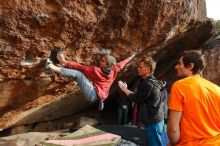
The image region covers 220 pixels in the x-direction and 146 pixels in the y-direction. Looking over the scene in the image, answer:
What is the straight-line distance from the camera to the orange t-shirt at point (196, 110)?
3.48 metres

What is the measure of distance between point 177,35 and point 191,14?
717 millimetres

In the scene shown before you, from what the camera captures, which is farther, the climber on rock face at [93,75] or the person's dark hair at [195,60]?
the climber on rock face at [93,75]

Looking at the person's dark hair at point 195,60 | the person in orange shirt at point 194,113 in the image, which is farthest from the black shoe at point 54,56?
the person in orange shirt at point 194,113

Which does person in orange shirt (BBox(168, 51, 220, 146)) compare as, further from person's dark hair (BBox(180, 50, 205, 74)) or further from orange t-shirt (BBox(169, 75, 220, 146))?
person's dark hair (BBox(180, 50, 205, 74))

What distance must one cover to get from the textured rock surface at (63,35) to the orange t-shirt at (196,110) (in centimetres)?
318

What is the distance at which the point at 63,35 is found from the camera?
6504 millimetres

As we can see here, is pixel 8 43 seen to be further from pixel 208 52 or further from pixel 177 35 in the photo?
pixel 208 52

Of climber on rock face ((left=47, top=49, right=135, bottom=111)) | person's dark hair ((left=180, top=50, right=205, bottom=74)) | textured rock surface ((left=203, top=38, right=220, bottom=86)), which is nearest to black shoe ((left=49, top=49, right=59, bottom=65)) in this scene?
climber on rock face ((left=47, top=49, right=135, bottom=111))

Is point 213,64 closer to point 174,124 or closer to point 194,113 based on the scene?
point 194,113

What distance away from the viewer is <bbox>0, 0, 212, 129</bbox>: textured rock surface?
6.01m

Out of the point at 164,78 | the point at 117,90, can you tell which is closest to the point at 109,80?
the point at 117,90

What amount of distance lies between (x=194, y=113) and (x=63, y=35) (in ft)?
11.6

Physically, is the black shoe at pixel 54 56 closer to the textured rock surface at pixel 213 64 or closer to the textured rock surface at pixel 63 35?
the textured rock surface at pixel 63 35

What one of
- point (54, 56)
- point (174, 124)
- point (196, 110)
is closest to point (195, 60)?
point (196, 110)
